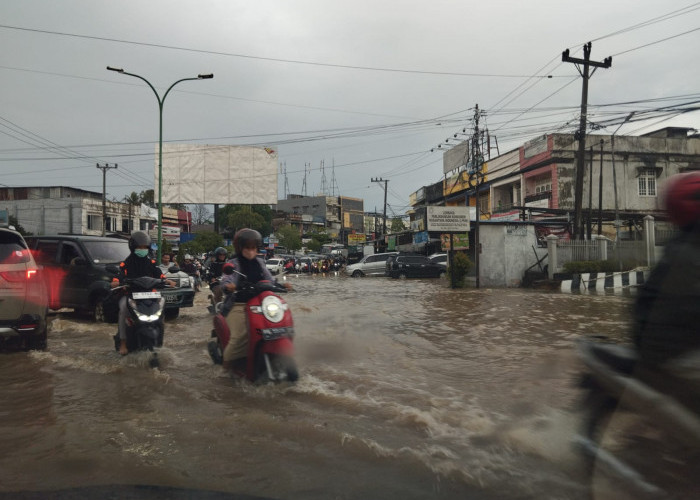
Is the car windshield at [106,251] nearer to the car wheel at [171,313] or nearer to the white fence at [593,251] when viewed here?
the car wheel at [171,313]

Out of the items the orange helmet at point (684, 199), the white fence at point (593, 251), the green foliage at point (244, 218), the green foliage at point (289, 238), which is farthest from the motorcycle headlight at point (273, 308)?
the green foliage at point (289, 238)

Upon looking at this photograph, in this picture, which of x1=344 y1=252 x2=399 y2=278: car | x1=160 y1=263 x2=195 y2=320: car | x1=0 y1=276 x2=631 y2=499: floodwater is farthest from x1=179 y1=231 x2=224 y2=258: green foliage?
x1=0 y1=276 x2=631 y2=499: floodwater

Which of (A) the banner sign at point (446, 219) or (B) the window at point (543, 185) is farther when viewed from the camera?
(B) the window at point (543, 185)

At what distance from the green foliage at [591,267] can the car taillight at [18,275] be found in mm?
18778

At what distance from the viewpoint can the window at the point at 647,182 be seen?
3441cm

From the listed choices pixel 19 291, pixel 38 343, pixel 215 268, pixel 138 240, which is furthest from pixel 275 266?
pixel 138 240

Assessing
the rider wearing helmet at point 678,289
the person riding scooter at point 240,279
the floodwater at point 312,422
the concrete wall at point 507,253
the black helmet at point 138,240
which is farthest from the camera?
the concrete wall at point 507,253

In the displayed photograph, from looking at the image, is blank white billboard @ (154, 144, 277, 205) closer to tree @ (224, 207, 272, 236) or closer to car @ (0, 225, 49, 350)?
tree @ (224, 207, 272, 236)

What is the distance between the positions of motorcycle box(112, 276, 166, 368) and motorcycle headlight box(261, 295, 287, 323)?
66.7 inches

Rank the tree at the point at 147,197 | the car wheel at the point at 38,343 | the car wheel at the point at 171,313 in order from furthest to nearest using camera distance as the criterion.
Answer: the tree at the point at 147,197 → the car wheel at the point at 171,313 → the car wheel at the point at 38,343

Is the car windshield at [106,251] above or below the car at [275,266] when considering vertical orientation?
above

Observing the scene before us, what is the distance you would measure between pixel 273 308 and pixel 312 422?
1106mm

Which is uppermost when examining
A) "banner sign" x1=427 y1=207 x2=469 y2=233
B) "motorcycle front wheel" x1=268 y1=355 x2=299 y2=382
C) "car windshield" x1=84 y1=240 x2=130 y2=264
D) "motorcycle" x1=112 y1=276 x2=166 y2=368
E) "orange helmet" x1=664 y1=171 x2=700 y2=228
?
"banner sign" x1=427 y1=207 x2=469 y2=233

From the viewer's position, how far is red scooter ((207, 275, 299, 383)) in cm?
450
